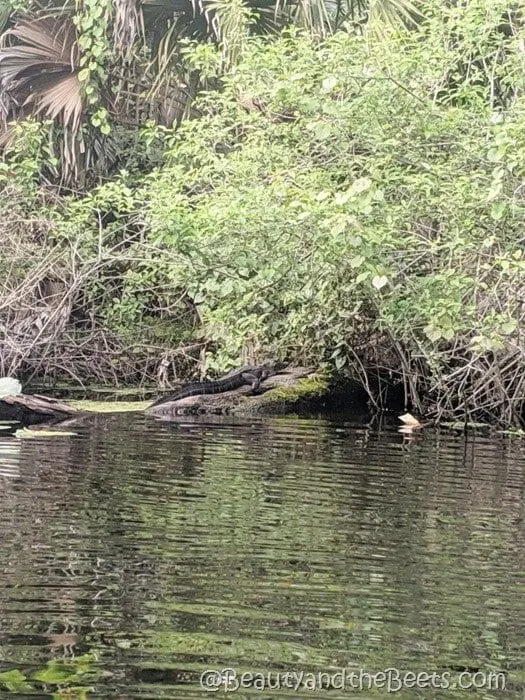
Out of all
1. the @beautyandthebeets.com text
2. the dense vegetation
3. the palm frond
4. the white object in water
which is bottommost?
the @beautyandthebeets.com text

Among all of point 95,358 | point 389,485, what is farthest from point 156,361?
point 389,485

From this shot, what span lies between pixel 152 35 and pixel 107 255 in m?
4.88

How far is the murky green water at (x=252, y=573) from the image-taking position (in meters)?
3.94

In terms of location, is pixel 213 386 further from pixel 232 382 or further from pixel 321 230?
pixel 321 230

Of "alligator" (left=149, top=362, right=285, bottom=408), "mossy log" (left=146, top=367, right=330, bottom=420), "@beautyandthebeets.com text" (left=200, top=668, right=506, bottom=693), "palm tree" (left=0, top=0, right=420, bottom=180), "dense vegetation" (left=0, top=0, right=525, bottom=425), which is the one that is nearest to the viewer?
"@beautyandthebeets.com text" (left=200, top=668, right=506, bottom=693)

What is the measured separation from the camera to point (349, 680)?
3.84 meters

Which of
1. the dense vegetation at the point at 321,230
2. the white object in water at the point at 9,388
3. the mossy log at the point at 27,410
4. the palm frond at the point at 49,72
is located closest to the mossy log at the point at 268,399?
the dense vegetation at the point at 321,230

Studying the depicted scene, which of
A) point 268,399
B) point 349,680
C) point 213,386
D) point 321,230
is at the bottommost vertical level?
point 349,680

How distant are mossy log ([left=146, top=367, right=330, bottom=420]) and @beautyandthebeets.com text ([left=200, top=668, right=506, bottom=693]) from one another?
933 centimetres

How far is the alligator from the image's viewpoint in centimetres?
1415

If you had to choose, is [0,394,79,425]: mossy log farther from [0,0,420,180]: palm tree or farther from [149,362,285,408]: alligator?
[0,0,420,180]: palm tree

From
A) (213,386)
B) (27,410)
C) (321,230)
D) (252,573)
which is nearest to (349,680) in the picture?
(252,573)

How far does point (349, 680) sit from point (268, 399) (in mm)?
10795

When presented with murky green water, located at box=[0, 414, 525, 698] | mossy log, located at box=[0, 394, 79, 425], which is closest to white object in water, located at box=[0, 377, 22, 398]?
mossy log, located at box=[0, 394, 79, 425]
